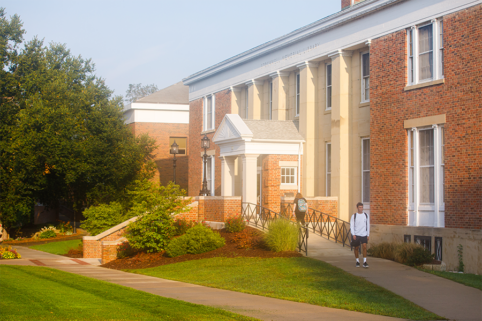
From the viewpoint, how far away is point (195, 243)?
64.0 ft

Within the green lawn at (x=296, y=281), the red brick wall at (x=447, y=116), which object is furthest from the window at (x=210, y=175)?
the green lawn at (x=296, y=281)

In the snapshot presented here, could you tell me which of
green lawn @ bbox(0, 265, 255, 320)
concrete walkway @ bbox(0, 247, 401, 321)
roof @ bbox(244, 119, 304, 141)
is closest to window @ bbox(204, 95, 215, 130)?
roof @ bbox(244, 119, 304, 141)

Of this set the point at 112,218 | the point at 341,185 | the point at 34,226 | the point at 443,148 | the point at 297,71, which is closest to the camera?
the point at 443,148

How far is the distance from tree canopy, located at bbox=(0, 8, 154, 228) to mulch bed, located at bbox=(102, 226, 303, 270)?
11786mm

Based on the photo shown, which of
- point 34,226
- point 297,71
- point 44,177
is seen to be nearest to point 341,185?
point 297,71

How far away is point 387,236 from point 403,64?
6538 mm

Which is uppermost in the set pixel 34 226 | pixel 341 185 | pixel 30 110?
pixel 30 110

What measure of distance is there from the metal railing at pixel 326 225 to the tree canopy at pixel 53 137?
42.2ft

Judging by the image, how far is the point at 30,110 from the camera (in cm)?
3072

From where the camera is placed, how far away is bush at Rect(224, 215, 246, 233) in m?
21.3

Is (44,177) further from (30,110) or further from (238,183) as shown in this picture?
(238,183)

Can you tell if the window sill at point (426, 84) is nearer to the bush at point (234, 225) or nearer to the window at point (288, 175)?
the window at point (288, 175)

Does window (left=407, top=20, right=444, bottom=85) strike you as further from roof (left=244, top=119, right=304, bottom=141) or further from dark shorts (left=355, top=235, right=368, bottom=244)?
roof (left=244, top=119, right=304, bottom=141)

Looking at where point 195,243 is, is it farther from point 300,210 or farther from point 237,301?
point 237,301
